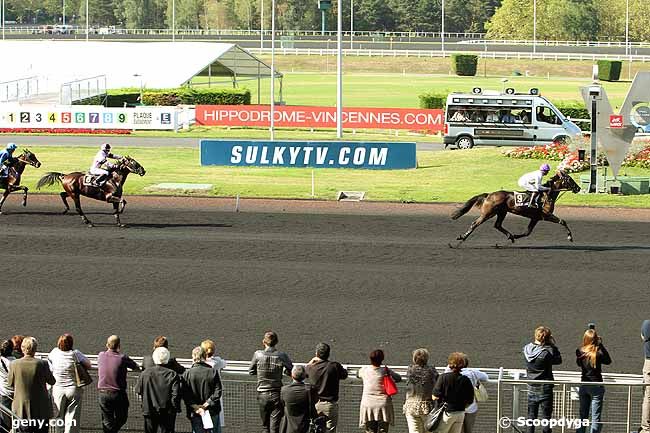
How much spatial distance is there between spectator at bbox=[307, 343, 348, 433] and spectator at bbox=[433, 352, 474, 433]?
1027 mm

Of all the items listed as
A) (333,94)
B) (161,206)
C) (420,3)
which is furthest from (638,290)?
(420,3)

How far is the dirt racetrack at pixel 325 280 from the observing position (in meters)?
15.8

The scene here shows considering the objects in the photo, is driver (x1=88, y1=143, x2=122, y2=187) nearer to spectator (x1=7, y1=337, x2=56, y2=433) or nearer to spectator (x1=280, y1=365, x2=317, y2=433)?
spectator (x1=7, y1=337, x2=56, y2=433)

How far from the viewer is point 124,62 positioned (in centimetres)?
6284

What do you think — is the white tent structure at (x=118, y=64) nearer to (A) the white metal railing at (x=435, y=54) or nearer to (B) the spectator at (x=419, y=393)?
A: (A) the white metal railing at (x=435, y=54)

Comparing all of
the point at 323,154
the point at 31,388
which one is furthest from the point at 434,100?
the point at 31,388

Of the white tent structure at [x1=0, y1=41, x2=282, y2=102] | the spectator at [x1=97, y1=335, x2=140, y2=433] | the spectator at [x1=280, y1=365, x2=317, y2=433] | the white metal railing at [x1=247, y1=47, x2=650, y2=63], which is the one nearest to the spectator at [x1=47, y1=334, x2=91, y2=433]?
the spectator at [x1=97, y1=335, x2=140, y2=433]

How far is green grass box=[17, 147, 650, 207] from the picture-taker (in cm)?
2955

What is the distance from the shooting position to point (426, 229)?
24.8 m

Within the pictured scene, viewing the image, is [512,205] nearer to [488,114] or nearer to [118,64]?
[488,114]

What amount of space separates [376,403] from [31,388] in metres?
3.29

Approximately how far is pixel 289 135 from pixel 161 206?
835 inches

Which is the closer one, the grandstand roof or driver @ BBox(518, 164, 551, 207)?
driver @ BBox(518, 164, 551, 207)

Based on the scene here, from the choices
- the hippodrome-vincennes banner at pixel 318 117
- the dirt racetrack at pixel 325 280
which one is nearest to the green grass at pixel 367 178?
the dirt racetrack at pixel 325 280
